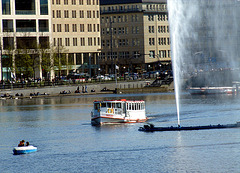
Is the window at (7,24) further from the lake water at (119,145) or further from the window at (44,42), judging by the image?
the lake water at (119,145)

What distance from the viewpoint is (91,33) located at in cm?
18738

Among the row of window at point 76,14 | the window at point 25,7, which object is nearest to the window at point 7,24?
the window at point 25,7

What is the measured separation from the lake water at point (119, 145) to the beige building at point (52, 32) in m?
58.1

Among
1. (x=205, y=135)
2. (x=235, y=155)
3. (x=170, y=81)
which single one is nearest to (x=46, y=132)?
(x=205, y=135)

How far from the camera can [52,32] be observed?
179m

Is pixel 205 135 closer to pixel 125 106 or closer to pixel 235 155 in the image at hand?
pixel 235 155

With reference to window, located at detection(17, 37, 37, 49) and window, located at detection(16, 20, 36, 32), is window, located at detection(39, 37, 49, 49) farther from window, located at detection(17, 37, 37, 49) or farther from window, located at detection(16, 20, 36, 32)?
window, located at detection(16, 20, 36, 32)

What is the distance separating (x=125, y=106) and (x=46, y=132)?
1254 centimetres

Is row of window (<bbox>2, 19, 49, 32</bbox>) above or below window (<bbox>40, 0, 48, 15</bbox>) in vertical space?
below

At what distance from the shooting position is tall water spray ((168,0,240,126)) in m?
74.4

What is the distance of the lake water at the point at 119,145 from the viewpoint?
58469mm

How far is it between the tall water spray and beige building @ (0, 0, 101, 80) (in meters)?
28.7

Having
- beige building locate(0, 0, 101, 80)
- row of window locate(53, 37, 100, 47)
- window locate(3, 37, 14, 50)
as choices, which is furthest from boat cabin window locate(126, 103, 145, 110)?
row of window locate(53, 37, 100, 47)

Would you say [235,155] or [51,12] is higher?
[51,12]
